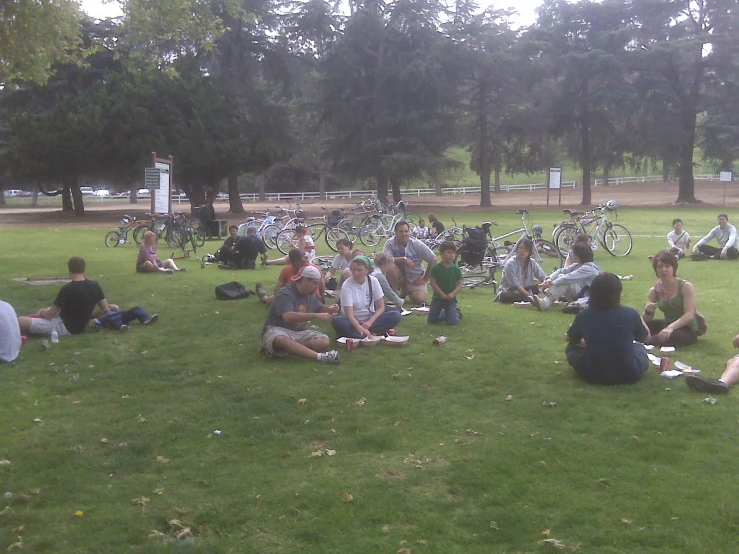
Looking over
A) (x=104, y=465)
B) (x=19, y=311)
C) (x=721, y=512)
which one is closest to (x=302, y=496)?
(x=104, y=465)

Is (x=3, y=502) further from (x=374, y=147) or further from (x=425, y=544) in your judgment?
(x=374, y=147)

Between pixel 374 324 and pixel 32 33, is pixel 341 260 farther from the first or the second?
pixel 32 33

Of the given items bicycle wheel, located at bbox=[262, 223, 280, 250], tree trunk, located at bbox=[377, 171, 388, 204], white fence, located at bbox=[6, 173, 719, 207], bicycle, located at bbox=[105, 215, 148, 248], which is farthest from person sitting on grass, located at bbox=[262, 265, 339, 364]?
white fence, located at bbox=[6, 173, 719, 207]

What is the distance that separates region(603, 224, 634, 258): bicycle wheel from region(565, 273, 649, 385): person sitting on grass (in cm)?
1165

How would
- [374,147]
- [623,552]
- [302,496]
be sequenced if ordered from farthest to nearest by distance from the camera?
[374,147] < [302,496] < [623,552]

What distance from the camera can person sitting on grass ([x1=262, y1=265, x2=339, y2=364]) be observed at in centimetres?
788

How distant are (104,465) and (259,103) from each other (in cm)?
3849

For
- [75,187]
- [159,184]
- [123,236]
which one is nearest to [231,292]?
[159,184]

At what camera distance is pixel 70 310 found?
9445mm

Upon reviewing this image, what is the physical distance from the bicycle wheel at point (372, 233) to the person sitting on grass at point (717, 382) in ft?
48.5

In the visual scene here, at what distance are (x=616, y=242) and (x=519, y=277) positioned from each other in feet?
24.5

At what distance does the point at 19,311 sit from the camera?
11117 millimetres

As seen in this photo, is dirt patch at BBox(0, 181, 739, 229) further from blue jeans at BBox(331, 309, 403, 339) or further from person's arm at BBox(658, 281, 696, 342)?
person's arm at BBox(658, 281, 696, 342)

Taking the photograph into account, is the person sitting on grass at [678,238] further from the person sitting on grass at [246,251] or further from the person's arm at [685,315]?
the person's arm at [685,315]
